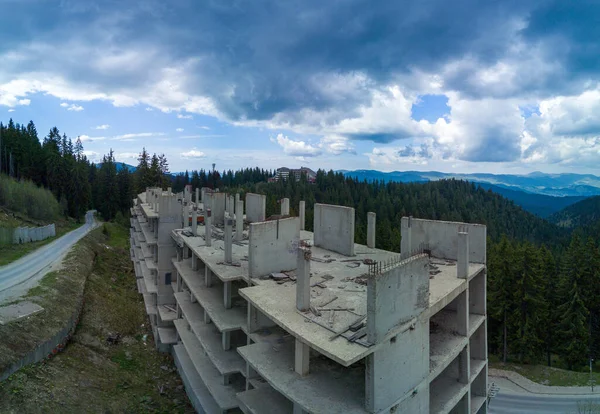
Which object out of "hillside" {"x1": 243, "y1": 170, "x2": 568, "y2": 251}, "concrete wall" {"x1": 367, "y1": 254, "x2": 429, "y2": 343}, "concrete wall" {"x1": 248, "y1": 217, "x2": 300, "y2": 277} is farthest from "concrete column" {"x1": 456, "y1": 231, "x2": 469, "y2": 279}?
"hillside" {"x1": 243, "y1": 170, "x2": 568, "y2": 251}

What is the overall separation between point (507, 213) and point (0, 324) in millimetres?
148945

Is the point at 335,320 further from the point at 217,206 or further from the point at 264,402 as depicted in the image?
the point at 217,206

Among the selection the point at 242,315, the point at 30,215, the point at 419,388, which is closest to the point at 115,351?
the point at 242,315

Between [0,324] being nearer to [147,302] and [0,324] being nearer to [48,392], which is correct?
[48,392]

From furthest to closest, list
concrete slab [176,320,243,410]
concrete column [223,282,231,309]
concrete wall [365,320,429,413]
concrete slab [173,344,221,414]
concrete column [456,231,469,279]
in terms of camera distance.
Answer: concrete slab [173,344,221,414]
concrete column [223,282,231,309]
concrete slab [176,320,243,410]
concrete column [456,231,469,279]
concrete wall [365,320,429,413]

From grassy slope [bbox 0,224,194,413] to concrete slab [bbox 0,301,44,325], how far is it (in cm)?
316

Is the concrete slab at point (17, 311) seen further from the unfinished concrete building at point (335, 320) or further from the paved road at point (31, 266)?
the unfinished concrete building at point (335, 320)

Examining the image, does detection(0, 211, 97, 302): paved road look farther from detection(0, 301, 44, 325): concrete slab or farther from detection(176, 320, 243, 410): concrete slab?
detection(176, 320, 243, 410): concrete slab

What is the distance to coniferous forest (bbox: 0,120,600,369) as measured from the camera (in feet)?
125

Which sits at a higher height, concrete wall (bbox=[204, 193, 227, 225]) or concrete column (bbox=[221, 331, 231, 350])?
concrete wall (bbox=[204, 193, 227, 225])

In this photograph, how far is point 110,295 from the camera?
115 ft

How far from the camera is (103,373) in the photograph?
22.6 metres

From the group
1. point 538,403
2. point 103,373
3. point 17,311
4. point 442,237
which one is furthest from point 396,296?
point 538,403

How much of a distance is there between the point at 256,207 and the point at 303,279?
1620 cm
